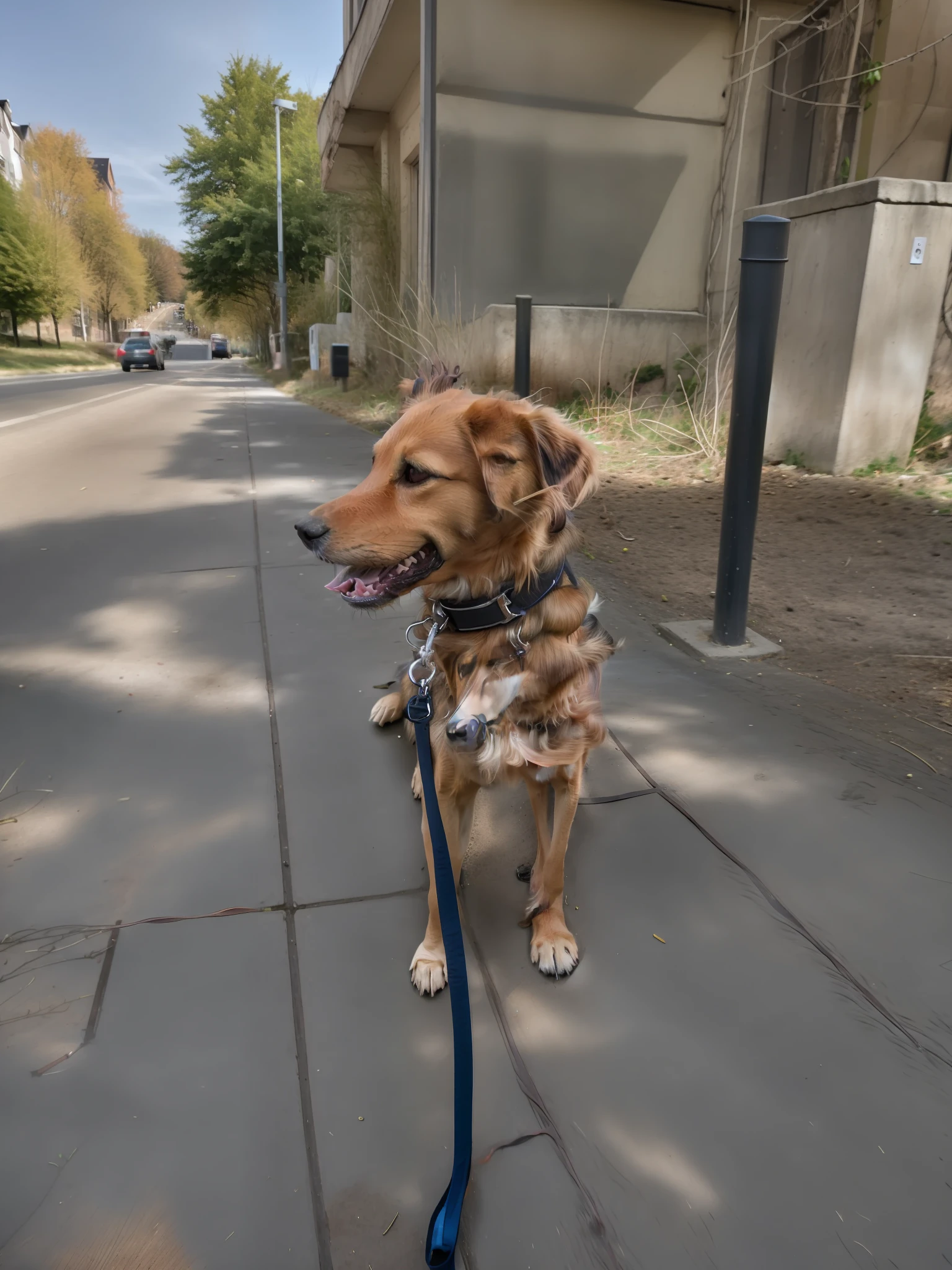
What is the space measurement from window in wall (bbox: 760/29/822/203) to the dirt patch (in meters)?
5.48

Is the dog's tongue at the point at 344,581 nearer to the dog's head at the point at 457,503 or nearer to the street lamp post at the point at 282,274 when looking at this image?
the dog's head at the point at 457,503

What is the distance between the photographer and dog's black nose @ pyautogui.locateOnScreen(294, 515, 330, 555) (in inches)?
66.6

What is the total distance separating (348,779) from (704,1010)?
1.34 metres

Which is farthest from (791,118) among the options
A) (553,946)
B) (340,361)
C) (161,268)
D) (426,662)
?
(161,268)

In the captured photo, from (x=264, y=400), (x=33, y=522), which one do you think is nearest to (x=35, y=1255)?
(x=33, y=522)

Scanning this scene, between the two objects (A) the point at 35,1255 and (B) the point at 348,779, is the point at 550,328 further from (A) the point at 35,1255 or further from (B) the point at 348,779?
(A) the point at 35,1255

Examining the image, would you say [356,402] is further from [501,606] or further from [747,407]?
[501,606]

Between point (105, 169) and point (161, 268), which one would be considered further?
point (161, 268)

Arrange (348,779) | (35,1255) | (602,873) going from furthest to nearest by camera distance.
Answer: (348,779), (602,873), (35,1255)

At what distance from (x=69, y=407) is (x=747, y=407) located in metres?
15.4

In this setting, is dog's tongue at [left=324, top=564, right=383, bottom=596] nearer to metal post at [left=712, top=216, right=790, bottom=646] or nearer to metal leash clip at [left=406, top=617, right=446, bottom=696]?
metal leash clip at [left=406, top=617, right=446, bottom=696]

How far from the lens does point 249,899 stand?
2035mm

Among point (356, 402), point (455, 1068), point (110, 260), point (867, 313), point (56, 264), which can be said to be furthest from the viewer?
point (110, 260)

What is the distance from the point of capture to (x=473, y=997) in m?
1.79
